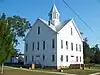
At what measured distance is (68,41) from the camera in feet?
164

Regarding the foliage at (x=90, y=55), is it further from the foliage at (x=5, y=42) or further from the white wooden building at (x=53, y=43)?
the foliage at (x=5, y=42)

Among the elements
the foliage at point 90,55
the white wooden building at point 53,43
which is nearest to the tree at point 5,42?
the white wooden building at point 53,43

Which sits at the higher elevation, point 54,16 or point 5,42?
point 54,16

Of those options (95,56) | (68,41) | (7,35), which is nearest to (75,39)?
(68,41)

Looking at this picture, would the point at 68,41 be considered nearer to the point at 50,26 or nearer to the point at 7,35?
the point at 50,26

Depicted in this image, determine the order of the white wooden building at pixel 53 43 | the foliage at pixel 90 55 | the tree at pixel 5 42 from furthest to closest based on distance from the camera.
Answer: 1. the foliage at pixel 90 55
2. the white wooden building at pixel 53 43
3. the tree at pixel 5 42

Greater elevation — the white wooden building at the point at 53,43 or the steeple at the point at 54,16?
the steeple at the point at 54,16

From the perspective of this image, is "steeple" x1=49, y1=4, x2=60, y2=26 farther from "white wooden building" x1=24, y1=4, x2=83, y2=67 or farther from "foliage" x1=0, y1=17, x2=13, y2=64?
"foliage" x1=0, y1=17, x2=13, y2=64

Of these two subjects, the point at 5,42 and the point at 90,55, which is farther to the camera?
the point at 90,55

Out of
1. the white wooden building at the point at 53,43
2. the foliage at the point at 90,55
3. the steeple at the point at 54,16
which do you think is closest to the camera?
the white wooden building at the point at 53,43

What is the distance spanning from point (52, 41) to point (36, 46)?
195 inches

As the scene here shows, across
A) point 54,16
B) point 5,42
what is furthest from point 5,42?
point 54,16

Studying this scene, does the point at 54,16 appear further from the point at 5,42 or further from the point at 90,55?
the point at 5,42

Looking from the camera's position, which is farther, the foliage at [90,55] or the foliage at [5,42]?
the foliage at [90,55]
